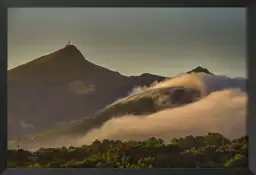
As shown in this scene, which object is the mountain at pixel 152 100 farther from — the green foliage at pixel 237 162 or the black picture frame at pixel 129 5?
the green foliage at pixel 237 162

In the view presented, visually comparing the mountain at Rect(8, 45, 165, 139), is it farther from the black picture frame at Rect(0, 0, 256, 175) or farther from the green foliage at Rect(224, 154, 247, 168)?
the green foliage at Rect(224, 154, 247, 168)

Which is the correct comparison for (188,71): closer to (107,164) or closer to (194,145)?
(194,145)

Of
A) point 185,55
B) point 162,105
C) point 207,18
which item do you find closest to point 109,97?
point 162,105

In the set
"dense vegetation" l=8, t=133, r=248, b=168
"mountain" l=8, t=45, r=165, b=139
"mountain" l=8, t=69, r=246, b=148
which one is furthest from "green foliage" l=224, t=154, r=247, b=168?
"mountain" l=8, t=45, r=165, b=139

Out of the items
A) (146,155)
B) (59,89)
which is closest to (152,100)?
(146,155)

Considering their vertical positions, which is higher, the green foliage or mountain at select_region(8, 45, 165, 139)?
mountain at select_region(8, 45, 165, 139)
